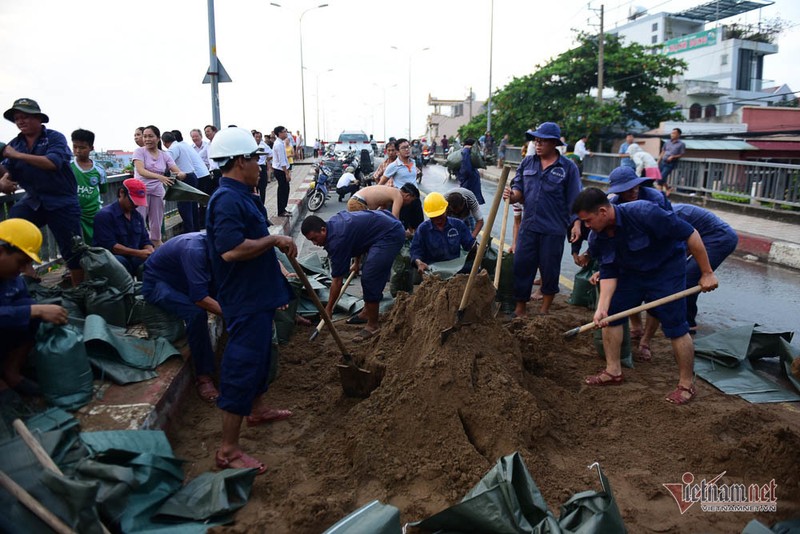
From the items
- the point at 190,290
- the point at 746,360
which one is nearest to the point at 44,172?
the point at 190,290

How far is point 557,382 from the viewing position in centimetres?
428

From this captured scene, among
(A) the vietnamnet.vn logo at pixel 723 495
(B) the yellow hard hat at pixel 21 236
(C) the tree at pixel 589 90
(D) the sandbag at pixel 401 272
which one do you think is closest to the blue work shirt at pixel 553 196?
(D) the sandbag at pixel 401 272

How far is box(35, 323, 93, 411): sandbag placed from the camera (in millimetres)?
3242

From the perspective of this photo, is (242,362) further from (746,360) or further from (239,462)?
(746,360)

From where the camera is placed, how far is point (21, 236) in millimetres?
3113

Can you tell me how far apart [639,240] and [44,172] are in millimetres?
4702

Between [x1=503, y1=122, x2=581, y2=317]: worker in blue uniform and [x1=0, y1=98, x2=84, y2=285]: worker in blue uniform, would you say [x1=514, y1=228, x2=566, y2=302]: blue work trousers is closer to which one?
[x1=503, y1=122, x2=581, y2=317]: worker in blue uniform

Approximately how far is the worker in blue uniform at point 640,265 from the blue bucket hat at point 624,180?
1.64ft

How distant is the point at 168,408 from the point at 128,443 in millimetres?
→ 769

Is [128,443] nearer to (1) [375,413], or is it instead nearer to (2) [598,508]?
(1) [375,413]

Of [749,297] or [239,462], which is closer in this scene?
[239,462]

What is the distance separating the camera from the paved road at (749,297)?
219 inches

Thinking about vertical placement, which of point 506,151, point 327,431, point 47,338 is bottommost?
point 327,431

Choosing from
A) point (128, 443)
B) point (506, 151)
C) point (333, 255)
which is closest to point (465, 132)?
point (506, 151)
